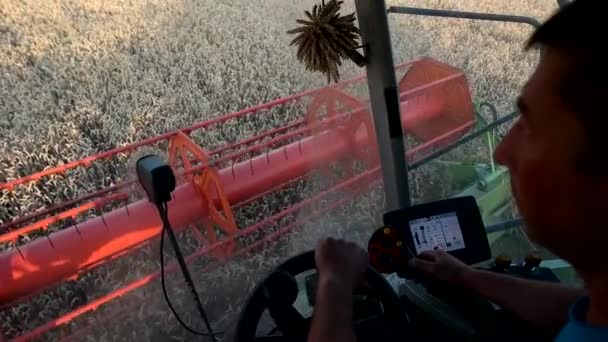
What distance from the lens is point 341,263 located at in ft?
3.18

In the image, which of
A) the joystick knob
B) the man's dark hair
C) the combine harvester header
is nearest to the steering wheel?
the joystick knob

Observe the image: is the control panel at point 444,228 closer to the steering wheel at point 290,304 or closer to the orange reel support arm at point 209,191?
the steering wheel at point 290,304

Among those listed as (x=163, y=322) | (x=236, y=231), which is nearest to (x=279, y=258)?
(x=236, y=231)

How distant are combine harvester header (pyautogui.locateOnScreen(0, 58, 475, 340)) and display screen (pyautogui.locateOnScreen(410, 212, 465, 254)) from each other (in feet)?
3.06

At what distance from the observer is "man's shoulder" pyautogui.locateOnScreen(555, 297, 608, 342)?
0.59 m

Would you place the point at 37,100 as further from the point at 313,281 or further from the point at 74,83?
the point at 313,281

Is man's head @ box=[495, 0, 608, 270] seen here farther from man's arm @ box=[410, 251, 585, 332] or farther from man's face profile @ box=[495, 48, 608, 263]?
man's arm @ box=[410, 251, 585, 332]

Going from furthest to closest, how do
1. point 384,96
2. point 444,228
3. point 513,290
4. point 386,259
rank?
point 384,96 < point 444,228 < point 386,259 < point 513,290

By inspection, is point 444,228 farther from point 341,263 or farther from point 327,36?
point 327,36

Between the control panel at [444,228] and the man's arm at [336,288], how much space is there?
0.24 meters

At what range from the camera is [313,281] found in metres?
1.16

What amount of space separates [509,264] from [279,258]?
4.33 ft

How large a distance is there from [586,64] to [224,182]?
5.87 feet

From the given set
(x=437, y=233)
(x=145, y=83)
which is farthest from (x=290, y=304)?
(x=145, y=83)
